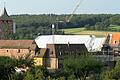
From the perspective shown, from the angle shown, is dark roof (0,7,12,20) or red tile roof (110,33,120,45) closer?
red tile roof (110,33,120,45)

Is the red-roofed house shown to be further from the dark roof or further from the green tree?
the green tree

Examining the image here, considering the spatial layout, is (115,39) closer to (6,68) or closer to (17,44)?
(17,44)

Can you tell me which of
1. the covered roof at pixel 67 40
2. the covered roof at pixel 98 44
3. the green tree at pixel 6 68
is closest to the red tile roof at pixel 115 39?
the covered roof at pixel 98 44

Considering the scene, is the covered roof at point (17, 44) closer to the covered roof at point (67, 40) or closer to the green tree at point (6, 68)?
the covered roof at point (67, 40)

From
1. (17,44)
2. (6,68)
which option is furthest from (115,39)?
(6,68)

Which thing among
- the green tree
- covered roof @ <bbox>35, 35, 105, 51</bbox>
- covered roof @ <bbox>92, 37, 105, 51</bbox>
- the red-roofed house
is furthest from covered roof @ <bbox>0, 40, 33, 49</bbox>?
the green tree

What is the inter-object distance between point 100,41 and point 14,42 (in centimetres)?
1186

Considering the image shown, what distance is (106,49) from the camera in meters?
70.8

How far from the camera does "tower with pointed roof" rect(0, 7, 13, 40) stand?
3083 inches

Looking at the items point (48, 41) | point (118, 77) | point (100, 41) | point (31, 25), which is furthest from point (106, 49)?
point (31, 25)

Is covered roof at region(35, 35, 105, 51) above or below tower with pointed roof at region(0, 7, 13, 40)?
below

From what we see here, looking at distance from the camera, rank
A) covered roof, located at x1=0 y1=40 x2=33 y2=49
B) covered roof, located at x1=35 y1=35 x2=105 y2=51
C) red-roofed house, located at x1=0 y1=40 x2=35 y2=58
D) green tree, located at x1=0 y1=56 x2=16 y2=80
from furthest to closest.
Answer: covered roof, located at x1=35 y1=35 x2=105 y2=51
covered roof, located at x1=0 y1=40 x2=33 y2=49
red-roofed house, located at x1=0 y1=40 x2=35 y2=58
green tree, located at x1=0 y1=56 x2=16 y2=80

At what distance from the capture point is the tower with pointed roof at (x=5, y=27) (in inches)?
3083

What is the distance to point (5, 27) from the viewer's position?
79.3 m
